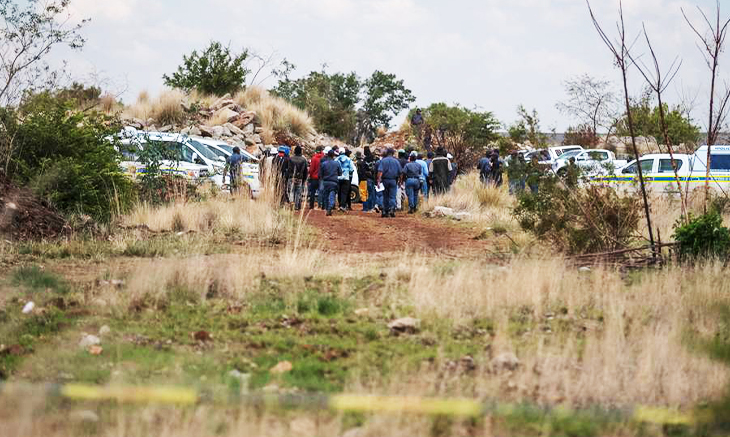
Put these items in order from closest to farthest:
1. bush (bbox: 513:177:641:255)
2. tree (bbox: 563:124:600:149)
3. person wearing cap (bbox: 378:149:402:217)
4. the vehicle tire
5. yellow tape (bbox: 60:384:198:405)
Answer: yellow tape (bbox: 60:384:198:405) < bush (bbox: 513:177:641:255) < person wearing cap (bbox: 378:149:402:217) < the vehicle tire < tree (bbox: 563:124:600:149)

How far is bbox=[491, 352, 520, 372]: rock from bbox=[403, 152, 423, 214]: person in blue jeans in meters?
14.8

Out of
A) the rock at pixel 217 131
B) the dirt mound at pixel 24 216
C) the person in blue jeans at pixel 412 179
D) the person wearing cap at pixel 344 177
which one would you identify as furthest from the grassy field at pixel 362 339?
the rock at pixel 217 131

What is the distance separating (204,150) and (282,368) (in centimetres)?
1752

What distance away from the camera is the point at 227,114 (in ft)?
116

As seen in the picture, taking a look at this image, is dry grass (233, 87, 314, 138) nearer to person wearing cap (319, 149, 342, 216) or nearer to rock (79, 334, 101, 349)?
person wearing cap (319, 149, 342, 216)

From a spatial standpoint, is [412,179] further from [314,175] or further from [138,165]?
[138,165]

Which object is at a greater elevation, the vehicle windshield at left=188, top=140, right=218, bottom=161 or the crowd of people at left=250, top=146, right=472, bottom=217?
the vehicle windshield at left=188, top=140, right=218, bottom=161

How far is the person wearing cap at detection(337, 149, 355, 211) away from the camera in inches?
885

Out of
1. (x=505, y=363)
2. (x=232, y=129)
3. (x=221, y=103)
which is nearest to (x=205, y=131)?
(x=232, y=129)

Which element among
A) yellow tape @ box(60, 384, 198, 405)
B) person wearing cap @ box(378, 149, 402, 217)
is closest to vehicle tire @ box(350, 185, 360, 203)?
person wearing cap @ box(378, 149, 402, 217)


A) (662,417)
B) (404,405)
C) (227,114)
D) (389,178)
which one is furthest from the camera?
(227,114)

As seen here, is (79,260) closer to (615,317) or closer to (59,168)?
(59,168)

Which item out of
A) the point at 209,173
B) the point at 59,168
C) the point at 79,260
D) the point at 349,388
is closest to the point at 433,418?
the point at 349,388

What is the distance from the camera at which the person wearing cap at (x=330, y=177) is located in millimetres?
21297
